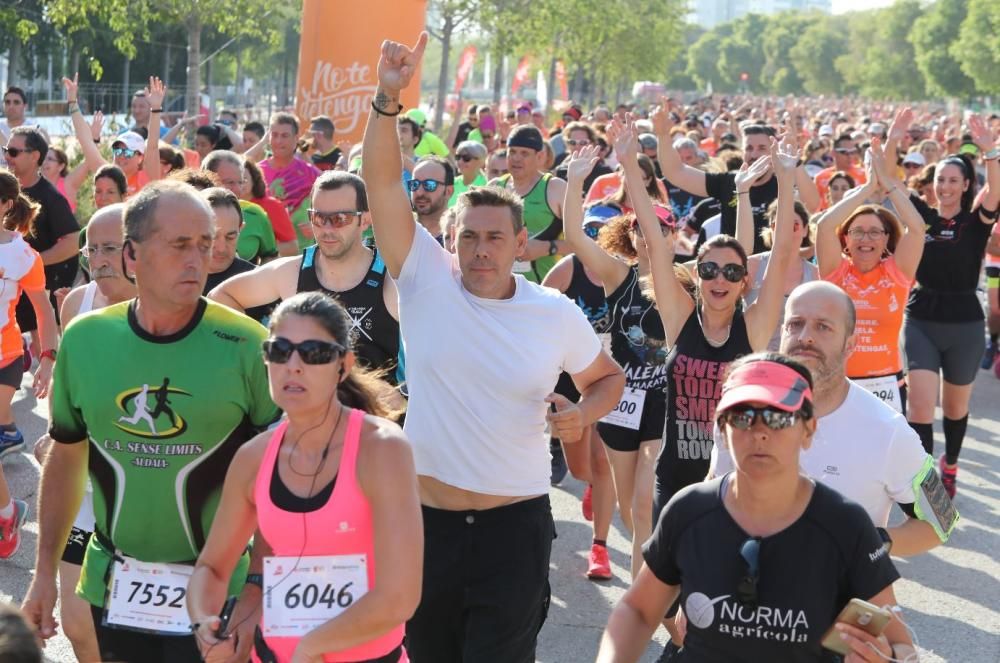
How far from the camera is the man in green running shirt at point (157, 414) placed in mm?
3879

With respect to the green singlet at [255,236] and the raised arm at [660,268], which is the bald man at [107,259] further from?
the green singlet at [255,236]

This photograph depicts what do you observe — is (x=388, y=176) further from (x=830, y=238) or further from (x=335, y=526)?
(x=830, y=238)

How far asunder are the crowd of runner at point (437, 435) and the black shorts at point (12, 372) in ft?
0.07

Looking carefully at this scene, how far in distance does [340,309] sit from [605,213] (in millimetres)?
5136

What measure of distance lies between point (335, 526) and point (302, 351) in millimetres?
419

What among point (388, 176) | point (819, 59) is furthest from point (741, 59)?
point (388, 176)

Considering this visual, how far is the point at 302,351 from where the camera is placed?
3.46 metres

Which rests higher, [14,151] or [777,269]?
[14,151]

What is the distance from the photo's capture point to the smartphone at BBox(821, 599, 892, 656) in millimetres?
3104

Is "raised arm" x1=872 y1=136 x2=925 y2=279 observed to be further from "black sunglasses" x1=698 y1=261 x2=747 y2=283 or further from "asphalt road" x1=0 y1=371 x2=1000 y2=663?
"black sunglasses" x1=698 y1=261 x2=747 y2=283

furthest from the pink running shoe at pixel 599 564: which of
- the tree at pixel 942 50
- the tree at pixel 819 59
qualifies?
the tree at pixel 819 59

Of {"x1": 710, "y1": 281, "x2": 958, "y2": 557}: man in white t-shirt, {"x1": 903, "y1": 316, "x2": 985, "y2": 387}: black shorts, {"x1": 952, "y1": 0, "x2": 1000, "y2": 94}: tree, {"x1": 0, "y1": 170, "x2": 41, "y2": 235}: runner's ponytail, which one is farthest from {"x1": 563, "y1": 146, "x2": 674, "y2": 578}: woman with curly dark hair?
{"x1": 952, "y1": 0, "x2": 1000, "y2": 94}: tree

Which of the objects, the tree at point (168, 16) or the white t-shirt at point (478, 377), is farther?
the tree at point (168, 16)

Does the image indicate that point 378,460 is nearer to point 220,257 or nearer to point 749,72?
point 220,257
